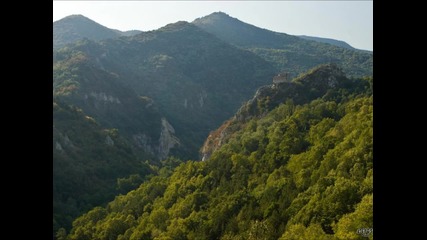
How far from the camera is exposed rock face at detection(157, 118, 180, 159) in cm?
15650

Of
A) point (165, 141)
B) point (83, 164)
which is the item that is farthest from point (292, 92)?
point (165, 141)

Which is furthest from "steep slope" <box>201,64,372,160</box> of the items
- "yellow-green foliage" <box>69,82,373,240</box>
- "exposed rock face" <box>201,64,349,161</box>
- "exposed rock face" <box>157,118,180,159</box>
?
"exposed rock face" <box>157,118,180,159</box>

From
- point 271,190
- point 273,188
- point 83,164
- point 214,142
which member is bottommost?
point 83,164

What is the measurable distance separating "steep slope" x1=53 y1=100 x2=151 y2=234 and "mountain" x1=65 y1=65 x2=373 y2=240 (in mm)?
11429

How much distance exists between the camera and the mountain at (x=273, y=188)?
4428 cm

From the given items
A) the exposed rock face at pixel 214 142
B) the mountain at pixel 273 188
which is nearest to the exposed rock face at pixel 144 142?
the exposed rock face at pixel 214 142

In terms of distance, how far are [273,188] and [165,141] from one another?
105m

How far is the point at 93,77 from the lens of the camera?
6284 inches

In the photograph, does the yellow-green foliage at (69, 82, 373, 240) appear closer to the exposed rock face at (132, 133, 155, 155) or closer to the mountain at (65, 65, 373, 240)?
the mountain at (65, 65, 373, 240)

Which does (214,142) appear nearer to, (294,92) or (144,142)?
(294,92)

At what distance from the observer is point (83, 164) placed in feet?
319
